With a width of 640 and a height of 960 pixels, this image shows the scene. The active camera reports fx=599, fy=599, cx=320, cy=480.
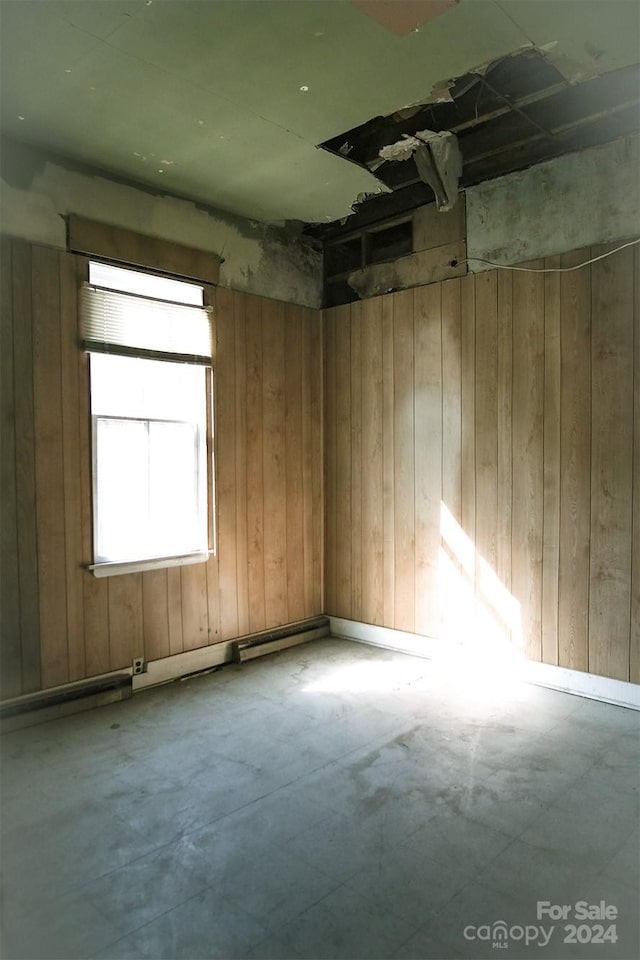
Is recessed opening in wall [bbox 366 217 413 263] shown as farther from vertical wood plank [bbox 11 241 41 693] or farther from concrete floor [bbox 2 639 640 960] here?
concrete floor [bbox 2 639 640 960]

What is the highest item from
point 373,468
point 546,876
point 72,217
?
point 72,217

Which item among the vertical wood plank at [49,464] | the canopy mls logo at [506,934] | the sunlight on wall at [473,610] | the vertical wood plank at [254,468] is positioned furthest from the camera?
the vertical wood plank at [254,468]

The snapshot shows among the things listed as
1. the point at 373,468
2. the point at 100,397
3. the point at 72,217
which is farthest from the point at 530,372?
the point at 72,217

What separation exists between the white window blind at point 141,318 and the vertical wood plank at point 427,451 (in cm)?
158

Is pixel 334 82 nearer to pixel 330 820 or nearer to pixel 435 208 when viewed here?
pixel 435 208

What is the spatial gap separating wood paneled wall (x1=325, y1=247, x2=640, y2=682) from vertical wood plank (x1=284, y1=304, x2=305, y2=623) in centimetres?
30

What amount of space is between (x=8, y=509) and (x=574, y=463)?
333 cm

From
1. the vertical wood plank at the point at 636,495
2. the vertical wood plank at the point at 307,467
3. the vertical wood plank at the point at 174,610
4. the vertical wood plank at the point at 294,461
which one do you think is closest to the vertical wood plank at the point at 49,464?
the vertical wood plank at the point at 174,610

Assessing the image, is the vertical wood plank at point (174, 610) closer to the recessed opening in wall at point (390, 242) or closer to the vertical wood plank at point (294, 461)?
the vertical wood plank at point (294, 461)

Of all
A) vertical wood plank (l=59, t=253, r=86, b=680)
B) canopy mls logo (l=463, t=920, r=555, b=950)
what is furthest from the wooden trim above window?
canopy mls logo (l=463, t=920, r=555, b=950)

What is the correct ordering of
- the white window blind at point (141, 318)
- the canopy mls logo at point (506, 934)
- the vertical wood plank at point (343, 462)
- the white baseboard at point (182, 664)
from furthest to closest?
the vertical wood plank at point (343, 462) < the white baseboard at point (182, 664) < the white window blind at point (141, 318) < the canopy mls logo at point (506, 934)

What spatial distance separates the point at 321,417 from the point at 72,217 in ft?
7.92

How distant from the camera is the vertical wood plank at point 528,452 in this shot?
12.7 ft

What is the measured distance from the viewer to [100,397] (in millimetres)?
3697
